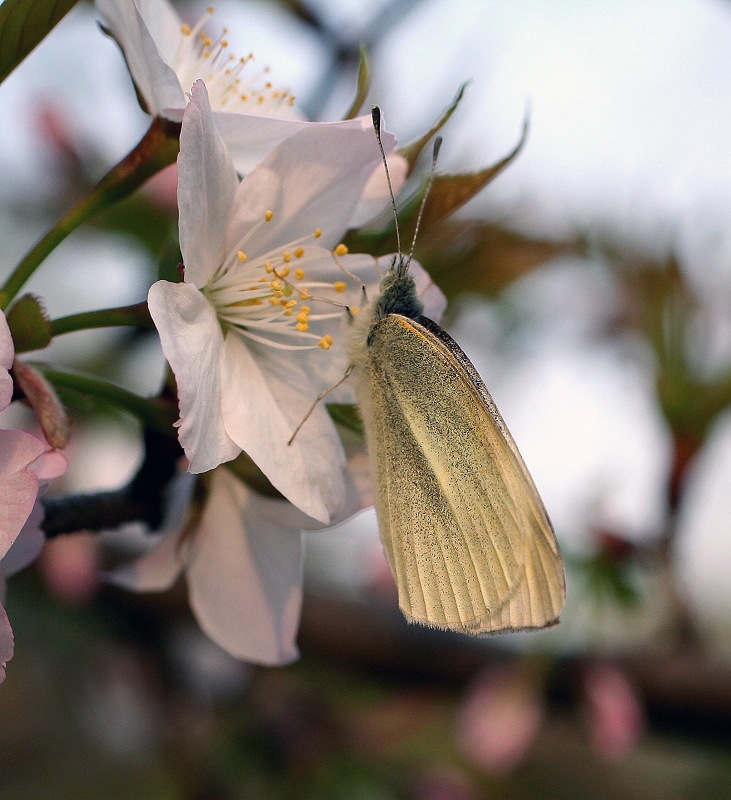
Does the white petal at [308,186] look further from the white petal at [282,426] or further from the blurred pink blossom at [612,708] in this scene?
the blurred pink blossom at [612,708]

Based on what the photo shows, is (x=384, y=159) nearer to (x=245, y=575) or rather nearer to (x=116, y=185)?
(x=116, y=185)

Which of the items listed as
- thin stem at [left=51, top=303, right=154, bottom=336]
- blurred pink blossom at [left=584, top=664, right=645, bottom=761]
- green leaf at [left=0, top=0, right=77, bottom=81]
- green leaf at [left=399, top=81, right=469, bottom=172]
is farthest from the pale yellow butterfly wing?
blurred pink blossom at [left=584, top=664, right=645, bottom=761]

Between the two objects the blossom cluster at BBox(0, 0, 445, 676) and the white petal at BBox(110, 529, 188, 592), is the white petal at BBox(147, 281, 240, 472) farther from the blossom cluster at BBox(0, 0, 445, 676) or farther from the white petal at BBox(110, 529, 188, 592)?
the white petal at BBox(110, 529, 188, 592)

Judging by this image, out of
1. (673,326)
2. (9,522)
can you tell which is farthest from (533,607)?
(673,326)

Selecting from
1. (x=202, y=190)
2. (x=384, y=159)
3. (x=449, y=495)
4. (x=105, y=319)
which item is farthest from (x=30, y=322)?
(x=449, y=495)

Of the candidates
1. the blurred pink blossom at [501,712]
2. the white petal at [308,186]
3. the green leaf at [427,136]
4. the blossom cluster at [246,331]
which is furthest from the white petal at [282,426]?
the blurred pink blossom at [501,712]

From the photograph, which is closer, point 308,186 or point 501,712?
point 308,186
